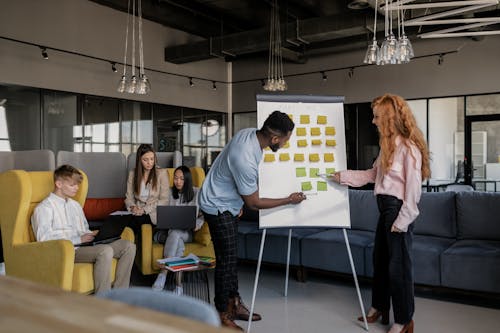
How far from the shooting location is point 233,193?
3.22 meters

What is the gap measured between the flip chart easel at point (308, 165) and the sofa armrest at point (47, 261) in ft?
4.39

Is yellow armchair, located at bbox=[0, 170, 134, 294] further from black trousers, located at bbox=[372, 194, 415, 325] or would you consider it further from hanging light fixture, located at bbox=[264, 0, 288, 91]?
hanging light fixture, located at bbox=[264, 0, 288, 91]

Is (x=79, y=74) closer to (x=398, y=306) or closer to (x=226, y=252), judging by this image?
(x=226, y=252)

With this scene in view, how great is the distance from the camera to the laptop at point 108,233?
12.1 feet

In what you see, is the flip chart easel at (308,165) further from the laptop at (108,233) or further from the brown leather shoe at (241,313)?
the laptop at (108,233)

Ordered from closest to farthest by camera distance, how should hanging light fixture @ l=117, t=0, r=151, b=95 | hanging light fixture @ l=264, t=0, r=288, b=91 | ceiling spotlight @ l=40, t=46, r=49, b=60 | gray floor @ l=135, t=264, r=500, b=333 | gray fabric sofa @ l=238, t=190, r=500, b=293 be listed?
gray floor @ l=135, t=264, r=500, b=333 < gray fabric sofa @ l=238, t=190, r=500, b=293 < hanging light fixture @ l=117, t=0, r=151, b=95 < ceiling spotlight @ l=40, t=46, r=49, b=60 < hanging light fixture @ l=264, t=0, r=288, b=91

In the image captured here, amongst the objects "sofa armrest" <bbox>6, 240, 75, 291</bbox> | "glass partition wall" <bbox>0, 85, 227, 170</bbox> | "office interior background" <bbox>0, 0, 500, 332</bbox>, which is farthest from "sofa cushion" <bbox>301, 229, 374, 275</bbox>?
"glass partition wall" <bbox>0, 85, 227, 170</bbox>

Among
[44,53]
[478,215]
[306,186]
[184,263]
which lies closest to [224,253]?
[184,263]

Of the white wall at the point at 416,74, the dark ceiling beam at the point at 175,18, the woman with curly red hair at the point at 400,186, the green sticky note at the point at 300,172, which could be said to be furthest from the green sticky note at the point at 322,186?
the dark ceiling beam at the point at 175,18

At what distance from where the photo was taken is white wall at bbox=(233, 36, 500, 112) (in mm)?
8836

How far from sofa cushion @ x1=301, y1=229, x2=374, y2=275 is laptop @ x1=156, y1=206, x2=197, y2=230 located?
1.14 meters

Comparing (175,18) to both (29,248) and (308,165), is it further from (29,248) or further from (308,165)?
(29,248)

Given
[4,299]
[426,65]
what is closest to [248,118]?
[426,65]

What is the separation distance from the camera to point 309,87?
1095cm
